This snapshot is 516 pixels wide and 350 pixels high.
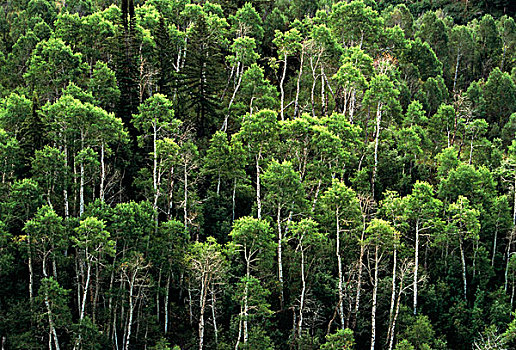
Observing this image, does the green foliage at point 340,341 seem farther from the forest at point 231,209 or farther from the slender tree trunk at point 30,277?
the slender tree trunk at point 30,277

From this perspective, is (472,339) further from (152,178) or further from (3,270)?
(3,270)

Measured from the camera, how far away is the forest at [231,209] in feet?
181

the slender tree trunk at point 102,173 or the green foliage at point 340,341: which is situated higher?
the slender tree trunk at point 102,173

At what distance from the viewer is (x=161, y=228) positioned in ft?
193

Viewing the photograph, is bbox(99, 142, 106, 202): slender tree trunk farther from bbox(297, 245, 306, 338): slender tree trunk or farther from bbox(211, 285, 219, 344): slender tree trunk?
bbox(297, 245, 306, 338): slender tree trunk

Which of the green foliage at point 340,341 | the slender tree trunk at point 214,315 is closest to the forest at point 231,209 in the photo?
the green foliage at point 340,341

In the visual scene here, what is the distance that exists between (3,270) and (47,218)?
644 centimetres

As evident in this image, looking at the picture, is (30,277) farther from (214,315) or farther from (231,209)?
(231,209)

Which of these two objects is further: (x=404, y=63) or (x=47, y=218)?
(x=404, y=63)

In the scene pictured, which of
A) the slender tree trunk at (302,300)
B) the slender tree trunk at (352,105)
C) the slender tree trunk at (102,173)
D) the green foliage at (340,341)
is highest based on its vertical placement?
the slender tree trunk at (352,105)

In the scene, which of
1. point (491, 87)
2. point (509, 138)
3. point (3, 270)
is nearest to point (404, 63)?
point (491, 87)

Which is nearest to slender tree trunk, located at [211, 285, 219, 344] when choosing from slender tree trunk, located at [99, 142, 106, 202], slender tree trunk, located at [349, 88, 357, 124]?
slender tree trunk, located at [99, 142, 106, 202]

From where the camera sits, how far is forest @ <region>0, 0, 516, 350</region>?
181 ft

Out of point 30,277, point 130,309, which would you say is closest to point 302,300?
point 130,309
